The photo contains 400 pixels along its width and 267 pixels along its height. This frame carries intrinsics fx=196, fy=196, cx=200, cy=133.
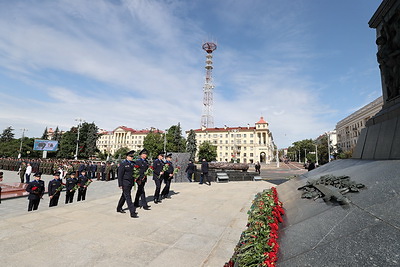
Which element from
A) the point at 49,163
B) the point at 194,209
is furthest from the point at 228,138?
the point at 194,209

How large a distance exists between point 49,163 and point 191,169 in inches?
687

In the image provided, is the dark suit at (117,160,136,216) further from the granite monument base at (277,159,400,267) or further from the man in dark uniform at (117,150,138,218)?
the granite monument base at (277,159,400,267)

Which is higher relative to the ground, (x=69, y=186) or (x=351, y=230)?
(x=351, y=230)

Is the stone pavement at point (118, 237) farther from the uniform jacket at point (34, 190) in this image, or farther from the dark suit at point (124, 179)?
the uniform jacket at point (34, 190)

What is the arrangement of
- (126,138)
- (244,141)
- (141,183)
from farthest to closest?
1. (126,138)
2. (244,141)
3. (141,183)

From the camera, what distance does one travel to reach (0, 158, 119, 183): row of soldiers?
1553 cm

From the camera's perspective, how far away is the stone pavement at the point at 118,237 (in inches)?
105

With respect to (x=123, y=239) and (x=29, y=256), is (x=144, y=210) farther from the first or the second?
(x=29, y=256)

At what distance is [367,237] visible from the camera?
171cm

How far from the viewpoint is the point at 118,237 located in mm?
3414

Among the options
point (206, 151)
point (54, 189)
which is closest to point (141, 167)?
point (54, 189)

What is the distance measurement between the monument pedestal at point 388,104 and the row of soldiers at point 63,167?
13.7 metres

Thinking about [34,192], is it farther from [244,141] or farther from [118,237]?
[244,141]

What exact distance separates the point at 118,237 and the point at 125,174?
2.05 m
